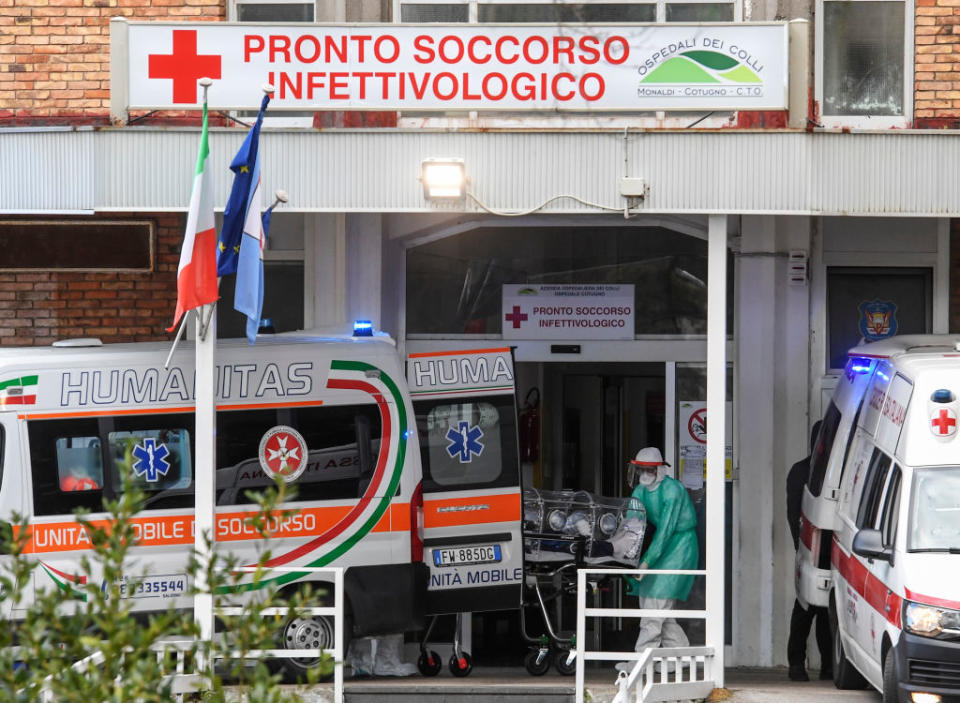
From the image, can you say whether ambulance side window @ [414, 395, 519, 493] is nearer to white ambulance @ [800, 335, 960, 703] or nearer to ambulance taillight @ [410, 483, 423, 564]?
ambulance taillight @ [410, 483, 423, 564]

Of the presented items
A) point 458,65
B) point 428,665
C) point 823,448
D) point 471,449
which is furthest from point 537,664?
point 458,65

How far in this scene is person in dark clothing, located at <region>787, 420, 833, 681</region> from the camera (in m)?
10.5

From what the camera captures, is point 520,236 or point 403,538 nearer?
point 403,538

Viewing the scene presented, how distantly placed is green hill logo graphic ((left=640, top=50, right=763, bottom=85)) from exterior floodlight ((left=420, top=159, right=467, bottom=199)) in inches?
59.4

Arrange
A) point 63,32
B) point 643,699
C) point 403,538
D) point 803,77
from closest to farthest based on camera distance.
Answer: point 643,699 → point 803,77 → point 403,538 → point 63,32

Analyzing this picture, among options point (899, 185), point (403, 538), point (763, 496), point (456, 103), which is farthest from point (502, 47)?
point (763, 496)

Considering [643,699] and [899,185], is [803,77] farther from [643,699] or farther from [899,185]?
[643,699]

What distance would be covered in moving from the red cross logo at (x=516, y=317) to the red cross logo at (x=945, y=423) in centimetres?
456

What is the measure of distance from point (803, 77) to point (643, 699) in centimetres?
408

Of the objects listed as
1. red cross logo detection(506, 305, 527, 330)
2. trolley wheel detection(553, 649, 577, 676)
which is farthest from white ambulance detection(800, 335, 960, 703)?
red cross logo detection(506, 305, 527, 330)

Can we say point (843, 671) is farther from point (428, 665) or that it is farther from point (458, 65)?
point (458, 65)

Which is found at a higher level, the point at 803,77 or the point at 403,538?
the point at 803,77

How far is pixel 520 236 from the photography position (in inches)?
463

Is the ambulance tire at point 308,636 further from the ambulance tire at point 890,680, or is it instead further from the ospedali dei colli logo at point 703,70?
the ospedali dei colli logo at point 703,70
